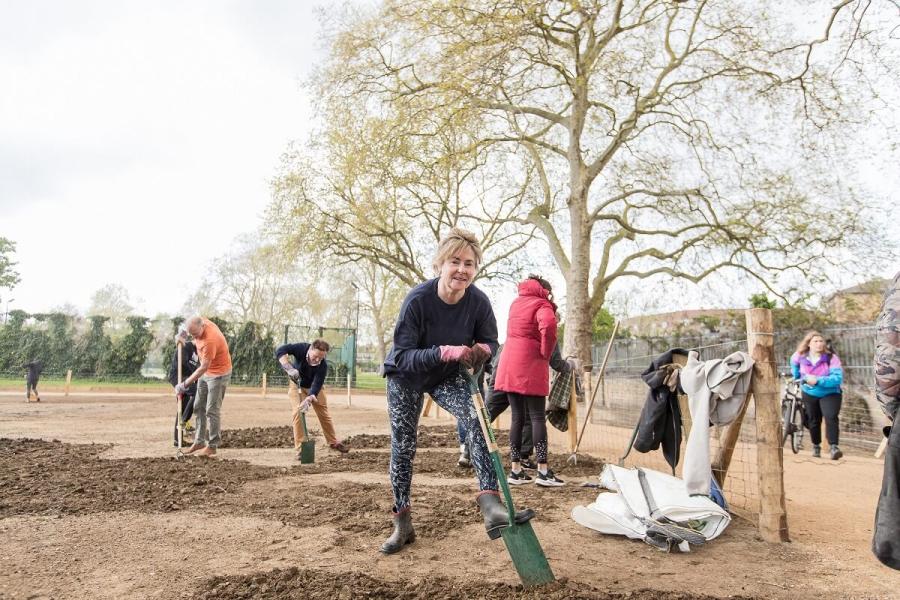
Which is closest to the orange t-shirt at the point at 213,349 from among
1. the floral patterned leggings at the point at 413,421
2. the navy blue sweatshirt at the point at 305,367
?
the navy blue sweatshirt at the point at 305,367

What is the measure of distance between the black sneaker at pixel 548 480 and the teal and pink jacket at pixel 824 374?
462cm

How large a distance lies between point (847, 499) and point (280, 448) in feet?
22.1

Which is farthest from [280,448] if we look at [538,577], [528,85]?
[528,85]

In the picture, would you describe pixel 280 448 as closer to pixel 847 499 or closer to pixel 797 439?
pixel 847 499

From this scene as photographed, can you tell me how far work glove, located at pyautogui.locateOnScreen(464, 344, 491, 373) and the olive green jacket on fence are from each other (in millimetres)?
1701

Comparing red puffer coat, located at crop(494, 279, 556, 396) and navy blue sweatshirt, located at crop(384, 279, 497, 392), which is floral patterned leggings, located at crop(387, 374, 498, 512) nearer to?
navy blue sweatshirt, located at crop(384, 279, 497, 392)

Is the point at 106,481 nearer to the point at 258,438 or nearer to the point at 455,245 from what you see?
→ the point at 258,438

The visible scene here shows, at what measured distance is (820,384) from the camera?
8.18 m

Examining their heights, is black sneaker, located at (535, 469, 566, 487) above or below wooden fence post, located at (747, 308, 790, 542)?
below

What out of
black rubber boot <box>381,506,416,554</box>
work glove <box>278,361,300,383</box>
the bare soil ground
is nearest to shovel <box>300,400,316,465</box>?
the bare soil ground

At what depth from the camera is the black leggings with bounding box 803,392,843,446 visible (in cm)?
812

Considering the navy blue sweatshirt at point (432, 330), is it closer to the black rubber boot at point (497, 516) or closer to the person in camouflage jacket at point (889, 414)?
the black rubber boot at point (497, 516)

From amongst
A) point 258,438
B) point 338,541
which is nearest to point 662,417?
point 338,541

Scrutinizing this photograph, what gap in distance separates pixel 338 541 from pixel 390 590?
1000 mm
